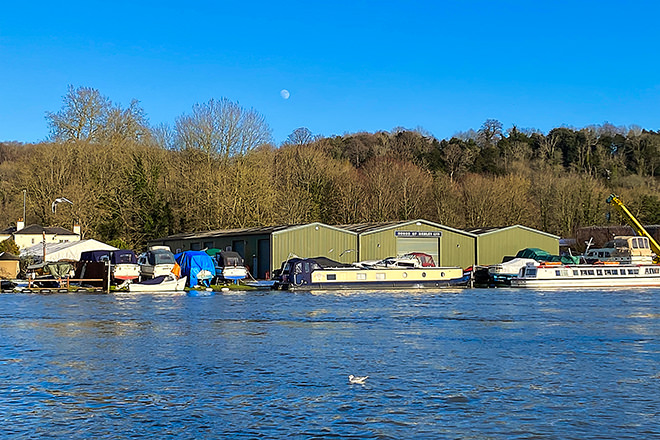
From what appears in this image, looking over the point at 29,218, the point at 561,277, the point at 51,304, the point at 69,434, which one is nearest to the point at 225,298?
the point at 51,304

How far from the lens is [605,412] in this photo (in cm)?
1454

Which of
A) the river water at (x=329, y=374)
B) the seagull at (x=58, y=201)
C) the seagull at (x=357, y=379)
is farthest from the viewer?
the seagull at (x=58, y=201)

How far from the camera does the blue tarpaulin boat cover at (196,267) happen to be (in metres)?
52.2

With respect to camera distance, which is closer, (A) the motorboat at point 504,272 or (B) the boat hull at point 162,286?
(B) the boat hull at point 162,286

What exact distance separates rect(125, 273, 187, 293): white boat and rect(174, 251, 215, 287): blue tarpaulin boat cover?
→ 1970 millimetres

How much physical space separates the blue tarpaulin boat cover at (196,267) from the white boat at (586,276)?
68.6ft

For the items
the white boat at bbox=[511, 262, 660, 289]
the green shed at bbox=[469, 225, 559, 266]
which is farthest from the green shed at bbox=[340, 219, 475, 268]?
the white boat at bbox=[511, 262, 660, 289]

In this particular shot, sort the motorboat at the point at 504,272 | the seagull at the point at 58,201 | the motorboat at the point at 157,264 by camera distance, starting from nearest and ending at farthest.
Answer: the motorboat at the point at 157,264
the motorboat at the point at 504,272
the seagull at the point at 58,201

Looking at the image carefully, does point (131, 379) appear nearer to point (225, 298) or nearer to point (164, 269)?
point (225, 298)

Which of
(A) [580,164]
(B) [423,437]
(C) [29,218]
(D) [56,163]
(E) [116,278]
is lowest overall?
(B) [423,437]

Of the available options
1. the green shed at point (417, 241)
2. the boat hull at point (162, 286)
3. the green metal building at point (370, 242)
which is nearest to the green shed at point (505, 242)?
the green metal building at point (370, 242)

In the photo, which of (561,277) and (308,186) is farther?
(308,186)

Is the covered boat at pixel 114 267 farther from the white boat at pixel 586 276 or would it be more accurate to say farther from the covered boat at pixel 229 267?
the white boat at pixel 586 276

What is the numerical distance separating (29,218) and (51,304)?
4328 cm
